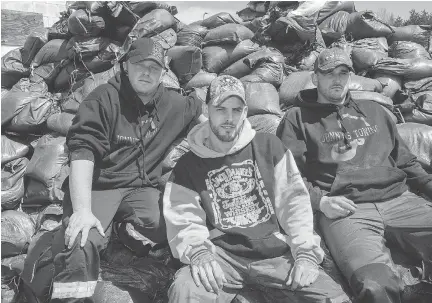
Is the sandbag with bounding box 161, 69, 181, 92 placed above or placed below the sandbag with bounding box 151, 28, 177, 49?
below

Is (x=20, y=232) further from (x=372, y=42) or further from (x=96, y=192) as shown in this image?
→ (x=372, y=42)

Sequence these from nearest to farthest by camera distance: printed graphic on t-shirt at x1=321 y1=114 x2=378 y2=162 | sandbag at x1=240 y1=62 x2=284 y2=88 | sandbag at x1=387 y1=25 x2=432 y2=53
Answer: printed graphic on t-shirt at x1=321 y1=114 x2=378 y2=162 < sandbag at x1=240 y1=62 x2=284 y2=88 < sandbag at x1=387 y1=25 x2=432 y2=53

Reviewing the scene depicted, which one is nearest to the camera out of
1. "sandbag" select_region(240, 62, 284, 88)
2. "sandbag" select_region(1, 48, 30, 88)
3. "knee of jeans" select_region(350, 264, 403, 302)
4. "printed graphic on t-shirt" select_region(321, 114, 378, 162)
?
"knee of jeans" select_region(350, 264, 403, 302)

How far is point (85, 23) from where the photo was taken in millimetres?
4238

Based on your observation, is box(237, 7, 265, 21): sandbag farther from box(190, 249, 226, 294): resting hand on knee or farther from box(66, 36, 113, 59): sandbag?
box(190, 249, 226, 294): resting hand on knee

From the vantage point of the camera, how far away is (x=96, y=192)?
8.99 feet

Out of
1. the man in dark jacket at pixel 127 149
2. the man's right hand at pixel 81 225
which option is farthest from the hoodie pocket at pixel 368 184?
the man's right hand at pixel 81 225

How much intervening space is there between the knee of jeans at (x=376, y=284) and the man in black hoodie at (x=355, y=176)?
0.01 m

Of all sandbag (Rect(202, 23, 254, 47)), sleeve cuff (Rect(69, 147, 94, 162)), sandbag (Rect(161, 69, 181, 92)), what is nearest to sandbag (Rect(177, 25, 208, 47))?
sandbag (Rect(202, 23, 254, 47))

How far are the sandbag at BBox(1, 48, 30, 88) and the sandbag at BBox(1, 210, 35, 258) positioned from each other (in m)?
1.78

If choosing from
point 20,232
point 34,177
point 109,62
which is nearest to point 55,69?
point 109,62

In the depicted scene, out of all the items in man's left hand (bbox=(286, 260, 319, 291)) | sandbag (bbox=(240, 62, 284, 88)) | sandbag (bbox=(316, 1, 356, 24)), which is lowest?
man's left hand (bbox=(286, 260, 319, 291))

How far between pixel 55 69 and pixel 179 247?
3.05 metres

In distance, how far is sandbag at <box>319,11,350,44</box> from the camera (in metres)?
4.46
